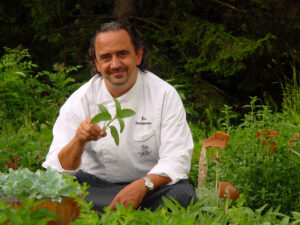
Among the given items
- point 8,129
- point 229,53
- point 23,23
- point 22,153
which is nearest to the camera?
point 22,153

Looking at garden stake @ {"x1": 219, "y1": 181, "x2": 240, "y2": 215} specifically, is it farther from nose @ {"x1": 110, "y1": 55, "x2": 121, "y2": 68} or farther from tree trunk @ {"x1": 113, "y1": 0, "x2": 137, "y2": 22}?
tree trunk @ {"x1": 113, "y1": 0, "x2": 137, "y2": 22}

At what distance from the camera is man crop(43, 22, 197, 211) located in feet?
9.57

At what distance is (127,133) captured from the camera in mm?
3119

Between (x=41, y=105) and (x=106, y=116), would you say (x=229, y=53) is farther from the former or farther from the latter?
(x=106, y=116)

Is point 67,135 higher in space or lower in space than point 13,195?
higher

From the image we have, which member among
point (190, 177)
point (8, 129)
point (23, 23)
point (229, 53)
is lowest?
point (190, 177)

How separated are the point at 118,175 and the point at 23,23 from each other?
25.1 ft

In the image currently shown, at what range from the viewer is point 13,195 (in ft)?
6.93

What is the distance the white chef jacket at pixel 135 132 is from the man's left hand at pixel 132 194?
306 mm

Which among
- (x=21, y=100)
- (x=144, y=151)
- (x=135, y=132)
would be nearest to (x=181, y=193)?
(x=144, y=151)

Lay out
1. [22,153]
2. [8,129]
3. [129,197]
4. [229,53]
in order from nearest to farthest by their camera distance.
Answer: [129,197]
[22,153]
[8,129]
[229,53]

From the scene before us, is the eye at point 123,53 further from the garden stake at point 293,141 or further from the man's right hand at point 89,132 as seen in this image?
the garden stake at point 293,141

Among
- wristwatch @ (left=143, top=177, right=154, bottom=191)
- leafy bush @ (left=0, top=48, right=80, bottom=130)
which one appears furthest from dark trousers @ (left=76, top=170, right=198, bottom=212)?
leafy bush @ (left=0, top=48, right=80, bottom=130)

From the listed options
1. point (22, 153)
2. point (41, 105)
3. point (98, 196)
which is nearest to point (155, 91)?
point (98, 196)
